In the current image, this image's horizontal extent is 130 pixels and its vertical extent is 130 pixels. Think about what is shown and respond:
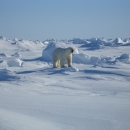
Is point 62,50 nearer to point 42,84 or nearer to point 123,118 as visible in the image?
point 42,84

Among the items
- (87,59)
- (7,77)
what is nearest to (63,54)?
(7,77)

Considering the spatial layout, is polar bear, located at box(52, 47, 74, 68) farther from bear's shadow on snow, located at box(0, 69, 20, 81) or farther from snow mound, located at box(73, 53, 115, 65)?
snow mound, located at box(73, 53, 115, 65)

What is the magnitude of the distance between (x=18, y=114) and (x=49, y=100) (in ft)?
3.23

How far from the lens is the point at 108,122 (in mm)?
2639

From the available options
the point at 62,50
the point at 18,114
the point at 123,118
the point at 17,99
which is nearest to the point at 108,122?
the point at 123,118

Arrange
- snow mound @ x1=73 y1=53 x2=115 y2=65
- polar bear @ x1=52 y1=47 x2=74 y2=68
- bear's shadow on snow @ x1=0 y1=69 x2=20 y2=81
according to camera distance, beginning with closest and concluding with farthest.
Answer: bear's shadow on snow @ x1=0 y1=69 x2=20 y2=81 → polar bear @ x1=52 y1=47 x2=74 y2=68 → snow mound @ x1=73 y1=53 x2=115 y2=65

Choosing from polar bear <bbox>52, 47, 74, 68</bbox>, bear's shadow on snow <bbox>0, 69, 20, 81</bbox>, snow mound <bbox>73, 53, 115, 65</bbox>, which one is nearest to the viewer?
bear's shadow on snow <bbox>0, 69, 20, 81</bbox>

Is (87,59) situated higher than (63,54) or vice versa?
(63,54)

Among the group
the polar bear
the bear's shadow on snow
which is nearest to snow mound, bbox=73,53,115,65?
the polar bear

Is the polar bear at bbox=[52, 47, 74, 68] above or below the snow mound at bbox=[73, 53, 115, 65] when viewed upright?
above

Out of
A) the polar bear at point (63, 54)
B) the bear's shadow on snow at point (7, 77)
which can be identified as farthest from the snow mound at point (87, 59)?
the bear's shadow on snow at point (7, 77)

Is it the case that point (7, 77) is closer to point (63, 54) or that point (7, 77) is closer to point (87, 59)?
point (63, 54)

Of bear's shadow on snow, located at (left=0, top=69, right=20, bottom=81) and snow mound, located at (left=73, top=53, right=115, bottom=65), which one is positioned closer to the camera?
bear's shadow on snow, located at (left=0, top=69, right=20, bottom=81)

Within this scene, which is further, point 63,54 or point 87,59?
point 87,59
